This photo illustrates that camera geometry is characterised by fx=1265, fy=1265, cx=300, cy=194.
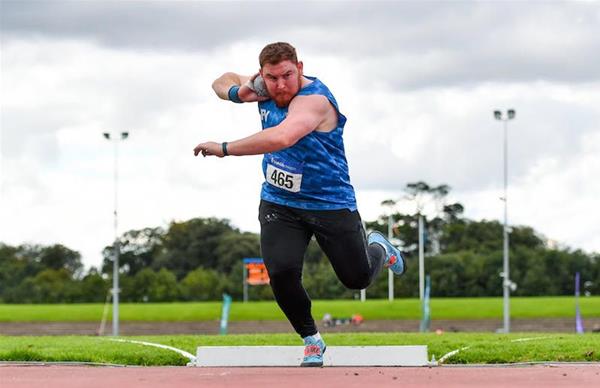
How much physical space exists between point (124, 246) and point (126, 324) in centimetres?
5867

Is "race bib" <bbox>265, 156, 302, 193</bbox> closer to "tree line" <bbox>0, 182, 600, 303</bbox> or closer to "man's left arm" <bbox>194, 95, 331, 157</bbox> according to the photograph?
"man's left arm" <bbox>194, 95, 331, 157</bbox>

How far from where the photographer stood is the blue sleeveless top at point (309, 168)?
9.58 meters

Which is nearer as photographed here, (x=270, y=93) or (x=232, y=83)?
(x=270, y=93)

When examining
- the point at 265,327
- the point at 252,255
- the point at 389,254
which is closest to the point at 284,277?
the point at 389,254

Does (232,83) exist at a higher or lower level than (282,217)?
higher

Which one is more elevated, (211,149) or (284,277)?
(211,149)

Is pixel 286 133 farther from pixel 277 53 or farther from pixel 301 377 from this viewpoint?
pixel 301 377

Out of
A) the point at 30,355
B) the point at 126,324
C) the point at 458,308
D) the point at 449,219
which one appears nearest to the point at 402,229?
the point at 449,219

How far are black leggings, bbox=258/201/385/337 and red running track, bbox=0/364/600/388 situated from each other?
837 millimetres

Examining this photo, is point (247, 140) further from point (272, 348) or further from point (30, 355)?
point (30, 355)

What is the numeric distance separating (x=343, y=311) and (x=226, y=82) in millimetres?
68874

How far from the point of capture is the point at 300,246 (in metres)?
9.91

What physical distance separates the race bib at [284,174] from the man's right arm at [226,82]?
3.43ft

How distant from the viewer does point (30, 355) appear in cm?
1347
